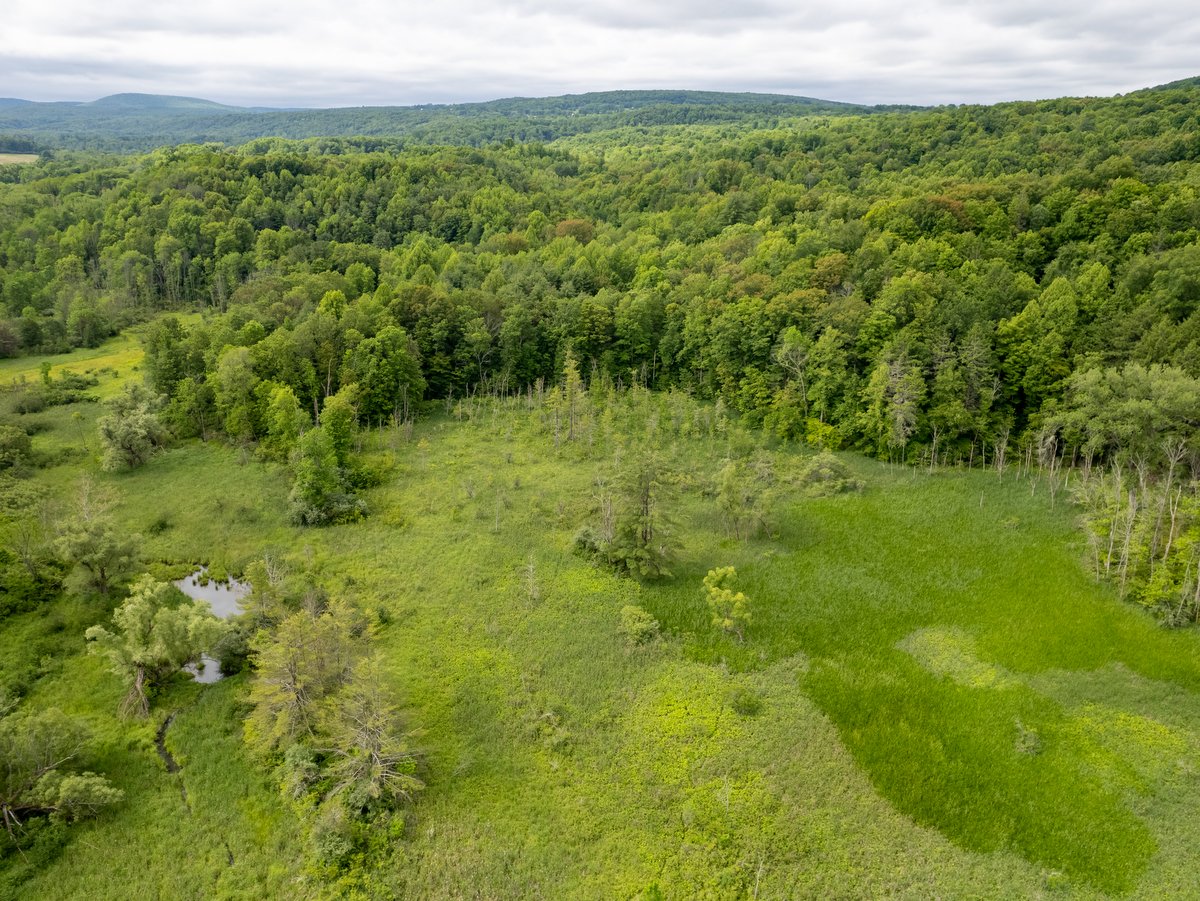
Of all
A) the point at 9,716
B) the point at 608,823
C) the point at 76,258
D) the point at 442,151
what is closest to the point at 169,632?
the point at 9,716

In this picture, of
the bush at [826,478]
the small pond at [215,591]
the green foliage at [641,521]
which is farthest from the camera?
the bush at [826,478]

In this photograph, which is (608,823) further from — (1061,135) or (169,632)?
(1061,135)

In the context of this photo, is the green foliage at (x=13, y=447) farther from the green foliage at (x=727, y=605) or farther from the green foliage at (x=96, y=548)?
the green foliage at (x=727, y=605)

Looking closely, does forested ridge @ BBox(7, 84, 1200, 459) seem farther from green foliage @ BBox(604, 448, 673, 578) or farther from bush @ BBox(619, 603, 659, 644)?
bush @ BBox(619, 603, 659, 644)

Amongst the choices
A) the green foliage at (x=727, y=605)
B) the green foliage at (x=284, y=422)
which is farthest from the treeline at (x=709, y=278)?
the green foliage at (x=727, y=605)

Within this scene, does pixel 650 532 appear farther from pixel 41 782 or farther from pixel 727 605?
pixel 41 782

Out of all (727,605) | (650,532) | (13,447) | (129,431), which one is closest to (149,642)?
(650,532)
